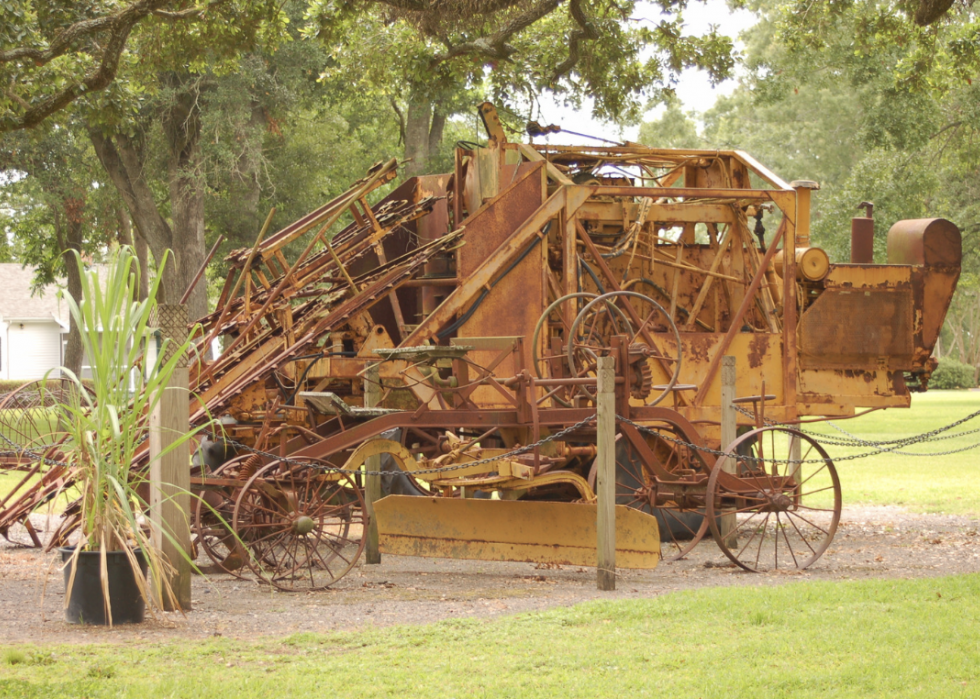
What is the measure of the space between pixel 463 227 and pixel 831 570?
164 inches

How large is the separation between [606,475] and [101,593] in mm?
3349

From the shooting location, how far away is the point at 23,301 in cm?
4100

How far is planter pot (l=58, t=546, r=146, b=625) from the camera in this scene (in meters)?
6.38

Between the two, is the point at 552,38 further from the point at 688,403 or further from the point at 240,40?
the point at 688,403

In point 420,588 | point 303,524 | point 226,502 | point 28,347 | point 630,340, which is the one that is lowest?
point 420,588

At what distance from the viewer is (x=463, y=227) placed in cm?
981

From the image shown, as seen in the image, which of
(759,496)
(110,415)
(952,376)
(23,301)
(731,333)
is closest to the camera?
(110,415)

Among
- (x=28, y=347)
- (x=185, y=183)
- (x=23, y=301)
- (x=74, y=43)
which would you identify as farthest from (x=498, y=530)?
(x=23, y=301)

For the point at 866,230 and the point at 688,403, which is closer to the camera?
the point at 688,403

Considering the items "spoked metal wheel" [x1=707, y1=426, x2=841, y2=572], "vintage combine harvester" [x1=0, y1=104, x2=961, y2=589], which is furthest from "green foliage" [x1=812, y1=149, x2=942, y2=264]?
"spoked metal wheel" [x1=707, y1=426, x2=841, y2=572]

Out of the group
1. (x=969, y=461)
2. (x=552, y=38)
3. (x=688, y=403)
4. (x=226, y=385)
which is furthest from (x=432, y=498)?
(x=969, y=461)

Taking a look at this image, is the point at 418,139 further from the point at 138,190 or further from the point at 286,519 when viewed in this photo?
the point at 286,519

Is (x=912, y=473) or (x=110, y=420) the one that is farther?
(x=912, y=473)

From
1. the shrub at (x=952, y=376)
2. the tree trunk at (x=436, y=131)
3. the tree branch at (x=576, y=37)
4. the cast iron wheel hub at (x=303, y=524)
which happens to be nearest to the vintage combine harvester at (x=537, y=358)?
the cast iron wheel hub at (x=303, y=524)
